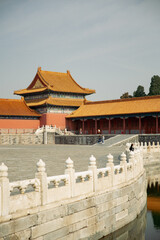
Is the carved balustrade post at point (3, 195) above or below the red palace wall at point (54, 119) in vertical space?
below

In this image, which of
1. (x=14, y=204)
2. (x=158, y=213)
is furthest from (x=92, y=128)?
(x=14, y=204)

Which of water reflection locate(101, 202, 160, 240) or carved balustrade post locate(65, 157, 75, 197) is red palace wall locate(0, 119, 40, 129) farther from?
carved balustrade post locate(65, 157, 75, 197)

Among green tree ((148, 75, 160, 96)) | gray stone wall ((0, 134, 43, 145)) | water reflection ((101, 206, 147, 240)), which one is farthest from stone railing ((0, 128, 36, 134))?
water reflection ((101, 206, 147, 240))

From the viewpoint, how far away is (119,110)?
50.9 m

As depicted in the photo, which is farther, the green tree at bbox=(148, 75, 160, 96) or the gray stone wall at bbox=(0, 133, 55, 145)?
the green tree at bbox=(148, 75, 160, 96)

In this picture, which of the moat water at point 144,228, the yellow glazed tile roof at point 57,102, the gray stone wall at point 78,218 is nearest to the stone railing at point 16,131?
the yellow glazed tile roof at point 57,102

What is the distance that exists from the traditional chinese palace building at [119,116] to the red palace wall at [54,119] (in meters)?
0.85

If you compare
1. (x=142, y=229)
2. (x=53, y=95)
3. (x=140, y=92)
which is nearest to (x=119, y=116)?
(x=53, y=95)

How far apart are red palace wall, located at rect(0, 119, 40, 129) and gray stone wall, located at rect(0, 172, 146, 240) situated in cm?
3909

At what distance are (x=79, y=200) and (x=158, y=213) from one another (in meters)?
8.09

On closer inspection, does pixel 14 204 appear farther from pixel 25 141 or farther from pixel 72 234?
pixel 25 141

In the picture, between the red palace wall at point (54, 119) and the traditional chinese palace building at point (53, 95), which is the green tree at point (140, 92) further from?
the red palace wall at point (54, 119)

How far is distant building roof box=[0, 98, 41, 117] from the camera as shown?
174ft

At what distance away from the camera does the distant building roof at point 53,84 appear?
58369 millimetres
